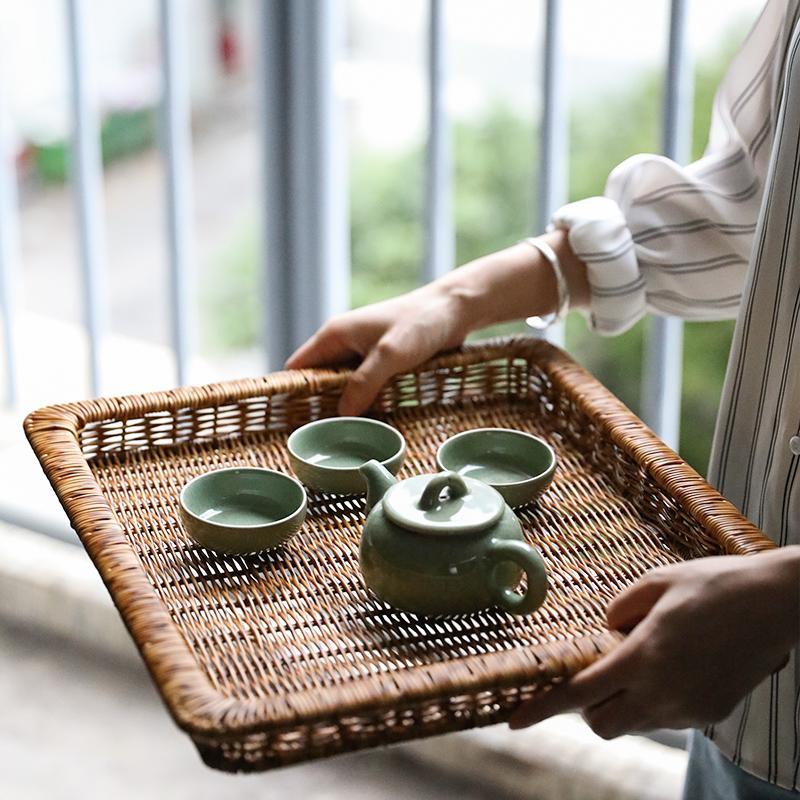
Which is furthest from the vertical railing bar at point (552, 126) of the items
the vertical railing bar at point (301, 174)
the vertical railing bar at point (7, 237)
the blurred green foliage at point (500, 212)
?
the blurred green foliage at point (500, 212)

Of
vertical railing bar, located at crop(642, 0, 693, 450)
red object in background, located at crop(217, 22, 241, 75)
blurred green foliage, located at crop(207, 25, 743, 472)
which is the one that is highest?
vertical railing bar, located at crop(642, 0, 693, 450)

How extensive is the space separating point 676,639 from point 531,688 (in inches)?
3.8

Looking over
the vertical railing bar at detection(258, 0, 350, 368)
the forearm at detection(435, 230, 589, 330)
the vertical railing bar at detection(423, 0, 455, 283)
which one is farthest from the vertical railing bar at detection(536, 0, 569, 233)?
the forearm at detection(435, 230, 589, 330)

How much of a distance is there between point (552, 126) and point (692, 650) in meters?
0.95

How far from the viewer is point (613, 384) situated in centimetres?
546

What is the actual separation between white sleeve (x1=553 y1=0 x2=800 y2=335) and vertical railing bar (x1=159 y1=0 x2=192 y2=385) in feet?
2.88

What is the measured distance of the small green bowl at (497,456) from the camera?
99 cm

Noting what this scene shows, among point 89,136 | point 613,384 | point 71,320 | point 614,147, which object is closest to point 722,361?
point 613,384

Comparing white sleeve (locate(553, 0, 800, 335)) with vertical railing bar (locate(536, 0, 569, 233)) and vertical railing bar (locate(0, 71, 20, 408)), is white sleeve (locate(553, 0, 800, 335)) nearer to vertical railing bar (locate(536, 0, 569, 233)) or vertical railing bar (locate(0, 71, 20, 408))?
vertical railing bar (locate(536, 0, 569, 233))

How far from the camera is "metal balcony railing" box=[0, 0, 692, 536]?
5.09 ft

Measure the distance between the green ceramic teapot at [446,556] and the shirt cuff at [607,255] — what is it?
33 centimetres

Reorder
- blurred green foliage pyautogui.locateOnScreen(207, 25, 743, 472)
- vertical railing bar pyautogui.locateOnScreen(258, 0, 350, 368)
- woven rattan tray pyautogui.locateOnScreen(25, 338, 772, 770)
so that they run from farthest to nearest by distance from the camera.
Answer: blurred green foliage pyautogui.locateOnScreen(207, 25, 743, 472), vertical railing bar pyautogui.locateOnScreen(258, 0, 350, 368), woven rattan tray pyautogui.locateOnScreen(25, 338, 772, 770)

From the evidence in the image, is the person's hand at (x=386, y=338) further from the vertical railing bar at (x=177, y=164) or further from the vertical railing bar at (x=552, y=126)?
the vertical railing bar at (x=177, y=164)

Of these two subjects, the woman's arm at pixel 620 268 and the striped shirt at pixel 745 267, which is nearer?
the striped shirt at pixel 745 267
